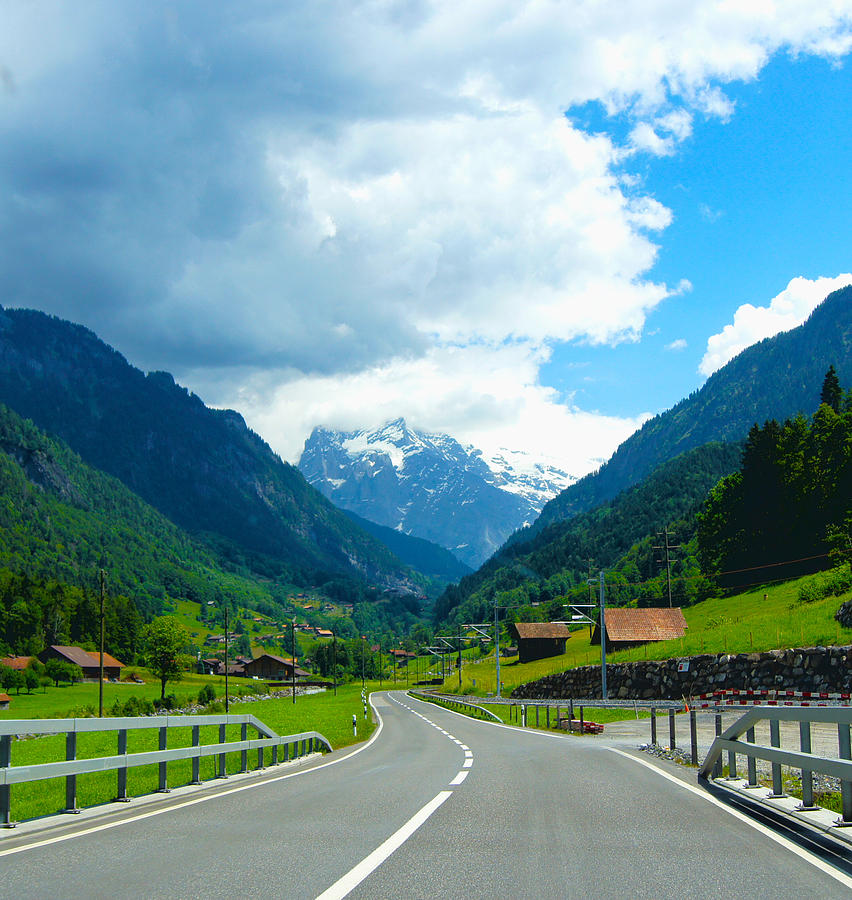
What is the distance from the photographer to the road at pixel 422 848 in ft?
21.2

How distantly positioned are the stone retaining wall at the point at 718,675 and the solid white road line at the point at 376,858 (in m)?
32.7

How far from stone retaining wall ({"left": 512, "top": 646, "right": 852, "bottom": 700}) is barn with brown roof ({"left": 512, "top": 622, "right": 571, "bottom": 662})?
56.9 m

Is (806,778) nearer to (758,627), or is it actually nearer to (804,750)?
(804,750)

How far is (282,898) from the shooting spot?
6.08 meters

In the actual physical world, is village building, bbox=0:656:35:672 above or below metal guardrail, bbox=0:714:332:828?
below

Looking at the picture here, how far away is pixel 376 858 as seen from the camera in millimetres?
7504

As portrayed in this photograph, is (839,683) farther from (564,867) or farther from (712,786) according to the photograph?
(564,867)

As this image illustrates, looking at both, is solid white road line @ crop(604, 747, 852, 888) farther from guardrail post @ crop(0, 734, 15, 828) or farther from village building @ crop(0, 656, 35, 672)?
village building @ crop(0, 656, 35, 672)

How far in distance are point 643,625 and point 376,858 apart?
8339 centimetres

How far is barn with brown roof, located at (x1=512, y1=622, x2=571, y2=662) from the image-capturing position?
126m

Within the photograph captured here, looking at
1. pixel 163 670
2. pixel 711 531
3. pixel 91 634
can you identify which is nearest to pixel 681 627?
pixel 711 531

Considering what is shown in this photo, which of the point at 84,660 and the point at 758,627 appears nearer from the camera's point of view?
the point at 758,627

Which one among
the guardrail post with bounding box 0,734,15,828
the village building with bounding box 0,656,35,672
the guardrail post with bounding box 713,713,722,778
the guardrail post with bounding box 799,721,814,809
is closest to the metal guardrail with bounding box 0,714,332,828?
the guardrail post with bounding box 0,734,15,828

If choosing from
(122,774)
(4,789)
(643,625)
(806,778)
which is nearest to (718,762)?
(806,778)
